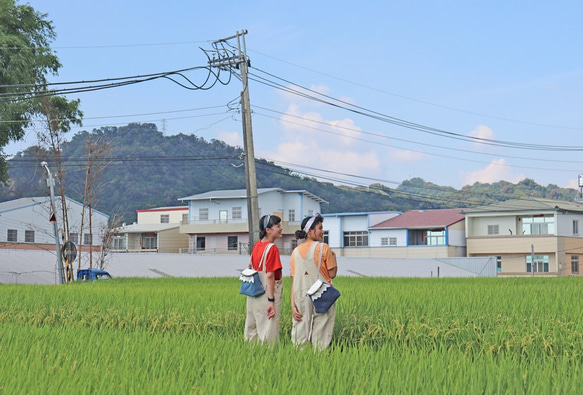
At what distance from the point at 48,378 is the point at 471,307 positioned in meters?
6.47

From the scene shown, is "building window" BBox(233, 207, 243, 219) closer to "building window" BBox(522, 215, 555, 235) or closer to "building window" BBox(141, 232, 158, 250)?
"building window" BBox(141, 232, 158, 250)

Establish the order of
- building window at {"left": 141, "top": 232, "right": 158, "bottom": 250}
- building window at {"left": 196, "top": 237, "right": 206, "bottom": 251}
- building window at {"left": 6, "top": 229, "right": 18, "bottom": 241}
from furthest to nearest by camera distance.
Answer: building window at {"left": 141, "top": 232, "right": 158, "bottom": 250}, building window at {"left": 196, "top": 237, "right": 206, "bottom": 251}, building window at {"left": 6, "top": 229, "right": 18, "bottom": 241}

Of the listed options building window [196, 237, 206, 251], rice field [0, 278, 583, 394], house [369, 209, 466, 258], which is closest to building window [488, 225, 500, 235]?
house [369, 209, 466, 258]

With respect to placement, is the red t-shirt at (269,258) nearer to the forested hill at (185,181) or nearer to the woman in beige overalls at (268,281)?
the woman in beige overalls at (268,281)

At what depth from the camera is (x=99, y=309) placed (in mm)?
11258

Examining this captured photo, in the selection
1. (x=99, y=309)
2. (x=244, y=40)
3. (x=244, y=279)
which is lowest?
(x=99, y=309)

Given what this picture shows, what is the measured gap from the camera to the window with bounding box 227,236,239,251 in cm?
5903

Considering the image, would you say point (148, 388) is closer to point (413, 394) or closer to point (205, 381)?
point (205, 381)

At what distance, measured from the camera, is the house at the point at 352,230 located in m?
58.0

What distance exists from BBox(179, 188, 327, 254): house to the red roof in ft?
25.7

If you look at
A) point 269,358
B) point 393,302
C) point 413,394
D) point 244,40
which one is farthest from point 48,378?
point 244,40

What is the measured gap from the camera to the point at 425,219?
55.3 m

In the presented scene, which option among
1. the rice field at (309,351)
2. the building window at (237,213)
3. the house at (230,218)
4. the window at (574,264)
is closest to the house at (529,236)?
the window at (574,264)

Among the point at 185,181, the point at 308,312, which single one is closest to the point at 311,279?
the point at 308,312
